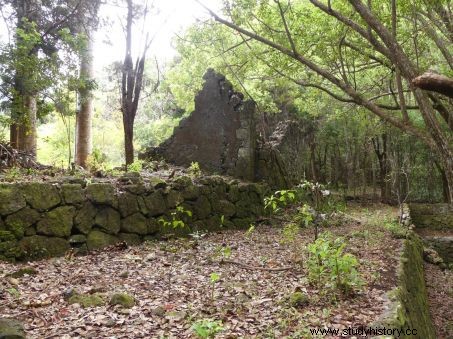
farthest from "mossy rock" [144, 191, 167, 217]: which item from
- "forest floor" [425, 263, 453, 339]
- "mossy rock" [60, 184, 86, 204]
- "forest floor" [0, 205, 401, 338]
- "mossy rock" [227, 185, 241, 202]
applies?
"forest floor" [425, 263, 453, 339]

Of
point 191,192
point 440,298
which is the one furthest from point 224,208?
point 440,298

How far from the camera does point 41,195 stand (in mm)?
6102

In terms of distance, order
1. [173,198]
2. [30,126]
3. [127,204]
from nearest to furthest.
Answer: [127,204] → [173,198] → [30,126]

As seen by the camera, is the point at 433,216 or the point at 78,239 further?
the point at 433,216

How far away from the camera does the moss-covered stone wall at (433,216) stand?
1580 centimetres

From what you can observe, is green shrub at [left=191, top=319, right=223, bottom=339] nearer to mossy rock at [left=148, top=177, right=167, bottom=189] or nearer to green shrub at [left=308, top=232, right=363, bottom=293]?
green shrub at [left=308, top=232, right=363, bottom=293]

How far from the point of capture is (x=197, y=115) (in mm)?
11336

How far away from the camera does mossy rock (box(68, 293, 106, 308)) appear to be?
406 centimetres

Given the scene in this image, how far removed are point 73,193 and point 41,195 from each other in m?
0.52

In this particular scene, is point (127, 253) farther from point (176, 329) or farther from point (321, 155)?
point (321, 155)

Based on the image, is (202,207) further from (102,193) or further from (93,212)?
(93,212)

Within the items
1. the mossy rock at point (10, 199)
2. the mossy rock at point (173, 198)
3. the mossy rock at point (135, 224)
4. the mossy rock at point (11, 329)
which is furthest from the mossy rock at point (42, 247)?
the mossy rock at point (11, 329)

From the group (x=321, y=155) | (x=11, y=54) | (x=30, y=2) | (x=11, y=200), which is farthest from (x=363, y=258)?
(x=321, y=155)

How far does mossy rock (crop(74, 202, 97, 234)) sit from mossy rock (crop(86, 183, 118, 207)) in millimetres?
141
